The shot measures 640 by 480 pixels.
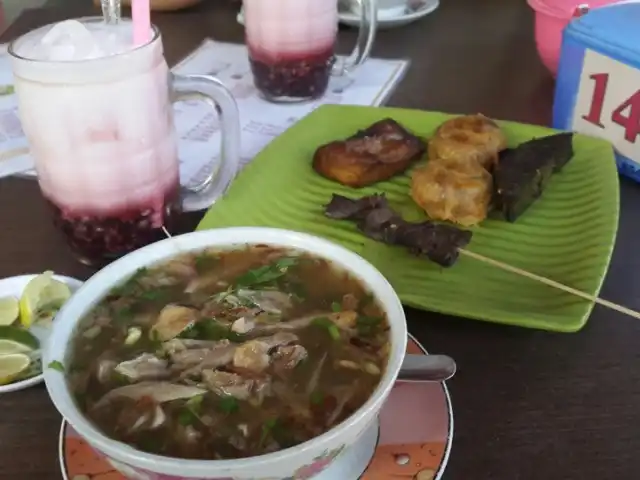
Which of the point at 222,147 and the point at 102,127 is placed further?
the point at 222,147

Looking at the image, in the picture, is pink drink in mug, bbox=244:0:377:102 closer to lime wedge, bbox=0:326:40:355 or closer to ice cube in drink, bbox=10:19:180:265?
ice cube in drink, bbox=10:19:180:265

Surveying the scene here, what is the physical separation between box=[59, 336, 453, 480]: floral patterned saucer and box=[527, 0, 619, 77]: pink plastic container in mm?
934

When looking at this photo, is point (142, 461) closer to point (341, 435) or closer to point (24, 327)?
point (341, 435)

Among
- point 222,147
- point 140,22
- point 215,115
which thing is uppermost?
point 140,22

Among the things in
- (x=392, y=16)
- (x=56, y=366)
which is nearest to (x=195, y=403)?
(x=56, y=366)

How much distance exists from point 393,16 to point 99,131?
45.8 inches

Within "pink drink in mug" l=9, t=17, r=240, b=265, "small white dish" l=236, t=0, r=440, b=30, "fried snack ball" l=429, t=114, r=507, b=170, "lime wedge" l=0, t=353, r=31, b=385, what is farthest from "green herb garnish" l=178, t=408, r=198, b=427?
"small white dish" l=236, t=0, r=440, b=30

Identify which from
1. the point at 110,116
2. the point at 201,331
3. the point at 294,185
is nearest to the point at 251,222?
the point at 294,185

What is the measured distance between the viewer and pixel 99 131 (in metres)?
0.87

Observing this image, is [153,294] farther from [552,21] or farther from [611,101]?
[552,21]

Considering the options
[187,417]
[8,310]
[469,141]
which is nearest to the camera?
[187,417]

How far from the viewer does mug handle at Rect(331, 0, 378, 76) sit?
1.49m

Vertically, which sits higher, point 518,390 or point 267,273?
point 267,273

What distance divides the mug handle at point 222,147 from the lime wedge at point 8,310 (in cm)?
27
